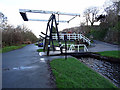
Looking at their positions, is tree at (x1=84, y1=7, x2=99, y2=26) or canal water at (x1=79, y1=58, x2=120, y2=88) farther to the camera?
tree at (x1=84, y1=7, x2=99, y2=26)

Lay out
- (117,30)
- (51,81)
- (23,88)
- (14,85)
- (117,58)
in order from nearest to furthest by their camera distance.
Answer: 1. (23,88)
2. (14,85)
3. (51,81)
4. (117,58)
5. (117,30)

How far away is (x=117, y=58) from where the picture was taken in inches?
256

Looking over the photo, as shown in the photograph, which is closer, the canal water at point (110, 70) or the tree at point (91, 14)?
the canal water at point (110, 70)

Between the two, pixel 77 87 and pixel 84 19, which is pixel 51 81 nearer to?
pixel 77 87

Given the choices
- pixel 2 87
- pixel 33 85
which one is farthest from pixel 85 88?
pixel 2 87

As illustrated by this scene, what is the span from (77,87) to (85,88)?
0.80 ft

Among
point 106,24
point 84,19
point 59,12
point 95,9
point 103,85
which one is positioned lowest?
point 103,85

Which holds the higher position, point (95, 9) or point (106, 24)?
point (95, 9)

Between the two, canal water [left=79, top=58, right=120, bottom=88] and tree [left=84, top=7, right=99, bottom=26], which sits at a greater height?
tree [left=84, top=7, right=99, bottom=26]

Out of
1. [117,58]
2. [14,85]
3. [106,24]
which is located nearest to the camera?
[14,85]

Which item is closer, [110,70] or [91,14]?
[110,70]

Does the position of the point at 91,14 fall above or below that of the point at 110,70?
above

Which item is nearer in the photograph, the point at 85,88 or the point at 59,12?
the point at 85,88

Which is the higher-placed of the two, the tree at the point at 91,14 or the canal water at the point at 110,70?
the tree at the point at 91,14
